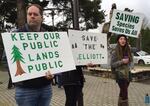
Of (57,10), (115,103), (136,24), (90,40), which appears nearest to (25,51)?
(90,40)

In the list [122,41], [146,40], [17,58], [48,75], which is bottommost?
[146,40]

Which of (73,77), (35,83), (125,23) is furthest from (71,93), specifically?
(125,23)

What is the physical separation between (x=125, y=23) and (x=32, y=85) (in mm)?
4953

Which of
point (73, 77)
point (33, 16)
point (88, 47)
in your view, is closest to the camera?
point (33, 16)

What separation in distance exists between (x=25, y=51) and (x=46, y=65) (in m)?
0.37

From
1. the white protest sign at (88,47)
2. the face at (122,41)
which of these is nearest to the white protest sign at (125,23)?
the face at (122,41)

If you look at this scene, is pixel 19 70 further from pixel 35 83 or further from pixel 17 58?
pixel 35 83

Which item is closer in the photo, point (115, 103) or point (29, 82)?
point (29, 82)

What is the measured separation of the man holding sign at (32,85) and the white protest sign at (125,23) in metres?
4.56

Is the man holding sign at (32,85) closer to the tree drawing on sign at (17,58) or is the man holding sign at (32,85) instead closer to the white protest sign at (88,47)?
the tree drawing on sign at (17,58)

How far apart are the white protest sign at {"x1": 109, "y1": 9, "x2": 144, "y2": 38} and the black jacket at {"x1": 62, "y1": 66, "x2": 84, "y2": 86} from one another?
271cm

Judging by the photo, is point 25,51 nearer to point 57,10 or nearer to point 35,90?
point 35,90

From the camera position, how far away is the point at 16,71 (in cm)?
545

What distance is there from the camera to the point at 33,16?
5.60 meters
